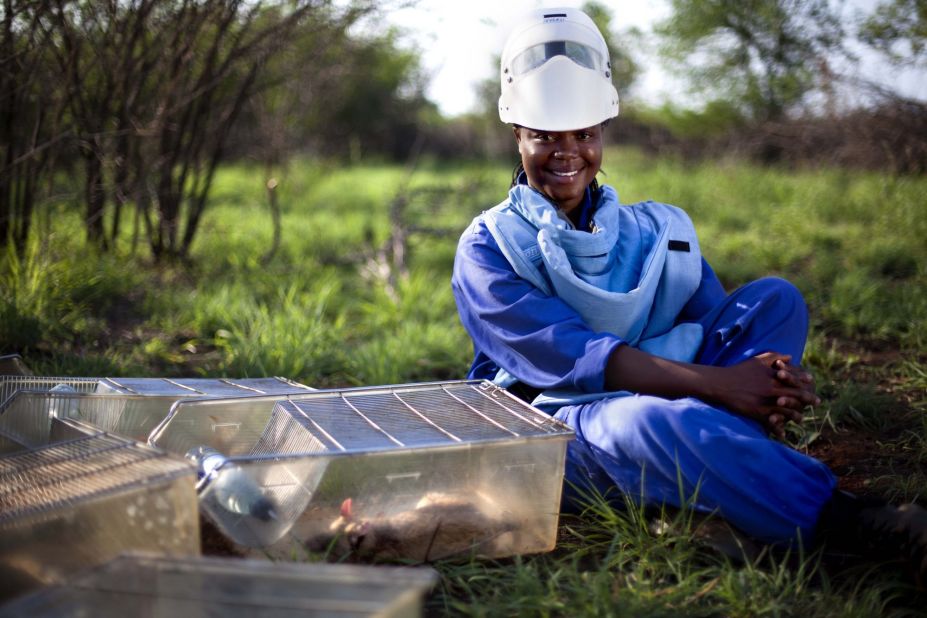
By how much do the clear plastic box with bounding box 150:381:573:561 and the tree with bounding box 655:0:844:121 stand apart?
5.51 meters

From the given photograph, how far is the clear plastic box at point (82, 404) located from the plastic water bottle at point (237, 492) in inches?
17.5

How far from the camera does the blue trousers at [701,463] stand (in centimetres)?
189

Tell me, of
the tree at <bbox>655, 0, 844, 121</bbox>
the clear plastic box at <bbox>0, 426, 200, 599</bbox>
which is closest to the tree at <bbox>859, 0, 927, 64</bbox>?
the tree at <bbox>655, 0, 844, 121</bbox>

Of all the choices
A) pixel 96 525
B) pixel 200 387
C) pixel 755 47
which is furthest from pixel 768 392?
pixel 755 47

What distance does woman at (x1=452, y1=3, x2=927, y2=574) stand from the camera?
6.28 feet

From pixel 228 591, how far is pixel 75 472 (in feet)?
1.92

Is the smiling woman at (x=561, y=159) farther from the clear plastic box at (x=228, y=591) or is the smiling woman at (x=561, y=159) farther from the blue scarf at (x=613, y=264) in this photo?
the clear plastic box at (x=228, y=591)

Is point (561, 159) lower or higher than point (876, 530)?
higher

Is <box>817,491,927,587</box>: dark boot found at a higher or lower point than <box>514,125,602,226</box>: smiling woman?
lower

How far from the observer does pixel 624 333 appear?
2344mm

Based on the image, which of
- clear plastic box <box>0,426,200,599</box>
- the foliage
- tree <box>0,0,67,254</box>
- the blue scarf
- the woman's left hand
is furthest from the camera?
the foliage

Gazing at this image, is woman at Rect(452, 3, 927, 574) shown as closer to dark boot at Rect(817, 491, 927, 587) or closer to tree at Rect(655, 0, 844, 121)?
dark boot at Rect(817, 491, 927, 587)

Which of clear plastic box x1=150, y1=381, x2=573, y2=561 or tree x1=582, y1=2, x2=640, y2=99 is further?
tree x1=582, y1=2, x2=640, y2=99

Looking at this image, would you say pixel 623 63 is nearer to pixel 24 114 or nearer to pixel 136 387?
pixel 24 114
